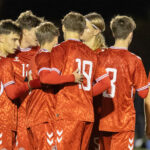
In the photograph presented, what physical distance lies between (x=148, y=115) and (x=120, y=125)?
42cm

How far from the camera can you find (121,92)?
4.88 metres

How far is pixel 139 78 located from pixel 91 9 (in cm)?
803

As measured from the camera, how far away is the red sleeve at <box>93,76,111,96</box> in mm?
4543

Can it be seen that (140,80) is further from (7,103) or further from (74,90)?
(7,103)

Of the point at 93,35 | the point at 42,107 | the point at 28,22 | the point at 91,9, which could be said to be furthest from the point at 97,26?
the point at 91,9

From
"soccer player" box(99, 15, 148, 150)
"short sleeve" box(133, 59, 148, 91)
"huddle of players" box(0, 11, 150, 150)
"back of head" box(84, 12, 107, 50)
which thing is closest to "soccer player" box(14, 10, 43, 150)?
"huddle of players" box(0, 11, 150, 150)

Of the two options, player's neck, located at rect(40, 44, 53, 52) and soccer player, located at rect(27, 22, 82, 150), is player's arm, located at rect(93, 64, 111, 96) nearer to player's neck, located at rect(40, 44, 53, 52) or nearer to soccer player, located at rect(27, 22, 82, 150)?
soccer player, located at rect(27, 22, 82, 150)

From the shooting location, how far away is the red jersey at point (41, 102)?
4477 millimetres

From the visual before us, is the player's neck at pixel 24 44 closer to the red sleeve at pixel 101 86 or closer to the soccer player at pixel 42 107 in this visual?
the soccer player at pixel 42 107

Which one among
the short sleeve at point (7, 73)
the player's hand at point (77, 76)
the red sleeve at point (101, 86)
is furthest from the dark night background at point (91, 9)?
the player's hand at point (77, 76)

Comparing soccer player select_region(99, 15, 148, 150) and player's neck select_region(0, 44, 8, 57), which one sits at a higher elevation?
player's neck select_region(0, 44, 8, 57)

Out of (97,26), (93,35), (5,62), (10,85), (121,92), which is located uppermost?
(97,26)

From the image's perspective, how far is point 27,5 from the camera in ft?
40.5

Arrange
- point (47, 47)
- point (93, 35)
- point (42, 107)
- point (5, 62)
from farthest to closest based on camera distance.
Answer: point (93, 35)
point (5, 62)
point (47, 47)
point (42, 107)
